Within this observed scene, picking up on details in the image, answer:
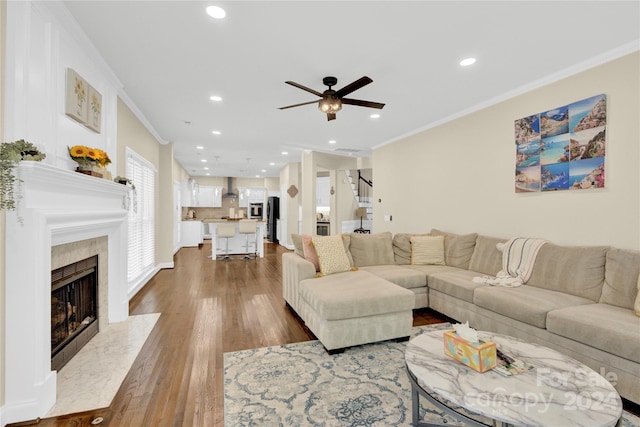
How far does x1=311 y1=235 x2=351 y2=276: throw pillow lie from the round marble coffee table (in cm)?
180

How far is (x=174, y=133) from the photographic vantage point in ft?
18.3

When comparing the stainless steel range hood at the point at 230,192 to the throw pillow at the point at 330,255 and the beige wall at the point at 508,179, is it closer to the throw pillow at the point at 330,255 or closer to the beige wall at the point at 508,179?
the beige wall at the point at 508,179

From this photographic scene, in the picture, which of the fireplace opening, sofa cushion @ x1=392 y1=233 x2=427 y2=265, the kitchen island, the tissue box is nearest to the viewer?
the tissue box

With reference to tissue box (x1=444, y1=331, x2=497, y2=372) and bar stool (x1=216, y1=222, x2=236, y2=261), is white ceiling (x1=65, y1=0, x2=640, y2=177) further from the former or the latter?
bar stool (x1=216, y1=222, x2=236, y2=261)

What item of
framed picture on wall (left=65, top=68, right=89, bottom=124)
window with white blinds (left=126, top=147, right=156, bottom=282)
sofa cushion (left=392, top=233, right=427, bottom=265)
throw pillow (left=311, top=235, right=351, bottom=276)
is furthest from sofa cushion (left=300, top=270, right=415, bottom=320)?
window with white blinds (left=126, top=147, right=156, bottom=282)

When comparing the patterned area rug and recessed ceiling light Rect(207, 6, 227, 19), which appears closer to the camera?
the patterned area rug

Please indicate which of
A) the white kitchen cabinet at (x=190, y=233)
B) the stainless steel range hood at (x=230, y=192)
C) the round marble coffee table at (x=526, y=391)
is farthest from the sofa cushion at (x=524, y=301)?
the stainless steel range hood at (x=230, y=192)

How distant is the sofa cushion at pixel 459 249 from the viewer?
13.0 ft

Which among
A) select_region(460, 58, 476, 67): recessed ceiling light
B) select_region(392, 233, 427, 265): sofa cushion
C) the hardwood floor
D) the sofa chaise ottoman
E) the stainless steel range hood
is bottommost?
the hardwood floor

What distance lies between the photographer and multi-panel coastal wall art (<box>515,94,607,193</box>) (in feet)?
9.24

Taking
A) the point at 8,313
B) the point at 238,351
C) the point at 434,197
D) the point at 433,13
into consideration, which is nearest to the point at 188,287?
the point at 238,351

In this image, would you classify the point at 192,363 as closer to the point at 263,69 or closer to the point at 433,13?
the point at 263,69

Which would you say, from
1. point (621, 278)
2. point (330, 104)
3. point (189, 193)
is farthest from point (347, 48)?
point (189, 193)

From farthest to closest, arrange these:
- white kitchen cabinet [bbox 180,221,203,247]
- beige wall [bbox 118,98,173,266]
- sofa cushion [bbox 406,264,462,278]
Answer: white kitchen cabinet [bbox 180,221,203,247] < beige wall [bbox 118,98,173,266] < sofa cushion [bbox 406,264,462,278]
